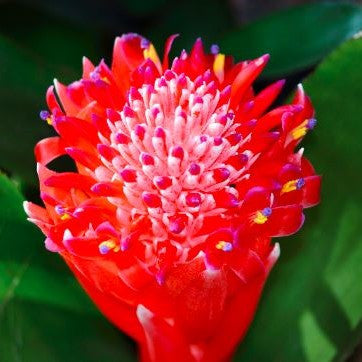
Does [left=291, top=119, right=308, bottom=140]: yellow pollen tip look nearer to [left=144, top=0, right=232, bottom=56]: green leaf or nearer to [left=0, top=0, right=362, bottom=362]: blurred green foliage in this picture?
[left=0, top=0, right=362, bottom=362]: blurred green foliage

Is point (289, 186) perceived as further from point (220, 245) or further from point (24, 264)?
point (24, 264)

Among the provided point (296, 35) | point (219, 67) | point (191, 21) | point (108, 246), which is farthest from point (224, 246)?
point (191, 21)

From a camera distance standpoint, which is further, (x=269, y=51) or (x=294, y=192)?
(x=269, y=51)

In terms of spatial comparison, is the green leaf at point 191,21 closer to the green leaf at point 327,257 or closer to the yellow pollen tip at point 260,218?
the green leaf at point 327,257

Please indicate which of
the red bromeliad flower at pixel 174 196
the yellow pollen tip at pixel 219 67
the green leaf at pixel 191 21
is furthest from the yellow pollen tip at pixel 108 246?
the green leaf at pixel 191 21

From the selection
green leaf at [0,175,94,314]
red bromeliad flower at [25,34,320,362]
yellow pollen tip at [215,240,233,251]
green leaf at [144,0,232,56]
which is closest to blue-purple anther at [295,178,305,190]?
red bromeliad flower at [25,34,320,362]

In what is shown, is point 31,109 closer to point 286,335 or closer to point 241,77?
point 241,77

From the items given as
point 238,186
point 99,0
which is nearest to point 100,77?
point 238,186

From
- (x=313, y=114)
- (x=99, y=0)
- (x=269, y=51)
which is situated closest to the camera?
(x=313, y=114)
